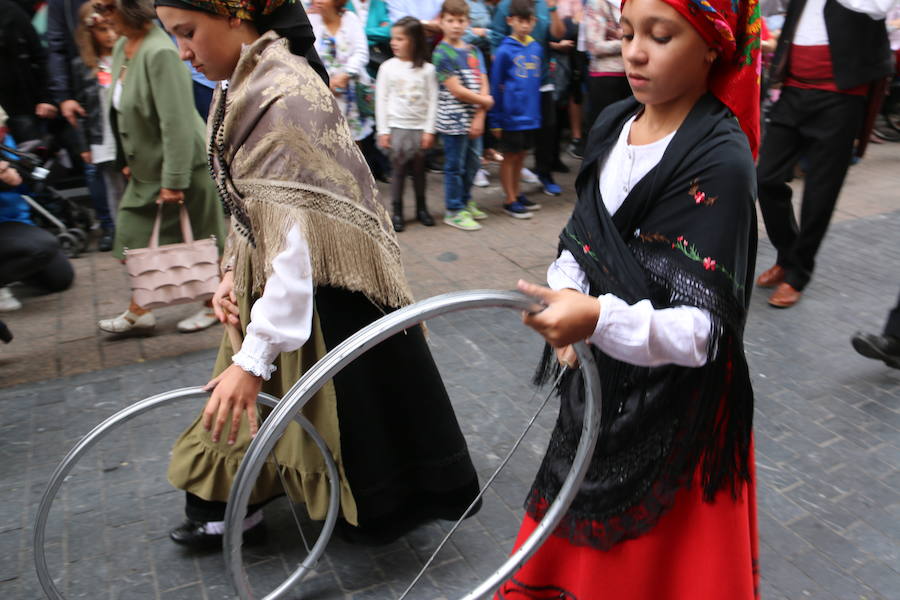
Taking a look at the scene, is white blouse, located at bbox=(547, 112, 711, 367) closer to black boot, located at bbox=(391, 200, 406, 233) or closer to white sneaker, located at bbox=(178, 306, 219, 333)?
white sneaker, located at bbox=(178, 306, 219, 333)

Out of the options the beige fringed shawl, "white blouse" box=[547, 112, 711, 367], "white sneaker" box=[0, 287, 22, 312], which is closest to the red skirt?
"white blouse" box=[547, 112, 711, 367]

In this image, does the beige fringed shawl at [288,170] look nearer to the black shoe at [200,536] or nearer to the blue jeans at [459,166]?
the black shoe at [200,536]

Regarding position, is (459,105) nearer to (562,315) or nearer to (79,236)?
(79,236)

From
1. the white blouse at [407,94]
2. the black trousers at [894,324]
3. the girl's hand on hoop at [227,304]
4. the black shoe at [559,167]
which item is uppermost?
the girl's hand on hoop at [227,304]

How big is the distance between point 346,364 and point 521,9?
17.5 ft

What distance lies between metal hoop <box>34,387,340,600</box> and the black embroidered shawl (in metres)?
0.64

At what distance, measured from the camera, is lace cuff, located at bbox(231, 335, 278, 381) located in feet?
6.20

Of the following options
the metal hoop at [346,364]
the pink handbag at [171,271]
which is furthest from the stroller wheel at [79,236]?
the metal hoop at [346,364]

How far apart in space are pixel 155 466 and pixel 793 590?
7.90ft

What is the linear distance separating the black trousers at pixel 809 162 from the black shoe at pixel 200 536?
137 inches

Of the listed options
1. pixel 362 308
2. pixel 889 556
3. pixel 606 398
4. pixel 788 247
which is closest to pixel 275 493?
pixel 362 308

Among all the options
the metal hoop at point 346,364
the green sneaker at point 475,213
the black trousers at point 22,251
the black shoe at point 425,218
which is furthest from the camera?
the green sneaker at point 475,213

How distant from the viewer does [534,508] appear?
2039 millimetres

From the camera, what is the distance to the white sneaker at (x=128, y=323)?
466cm
